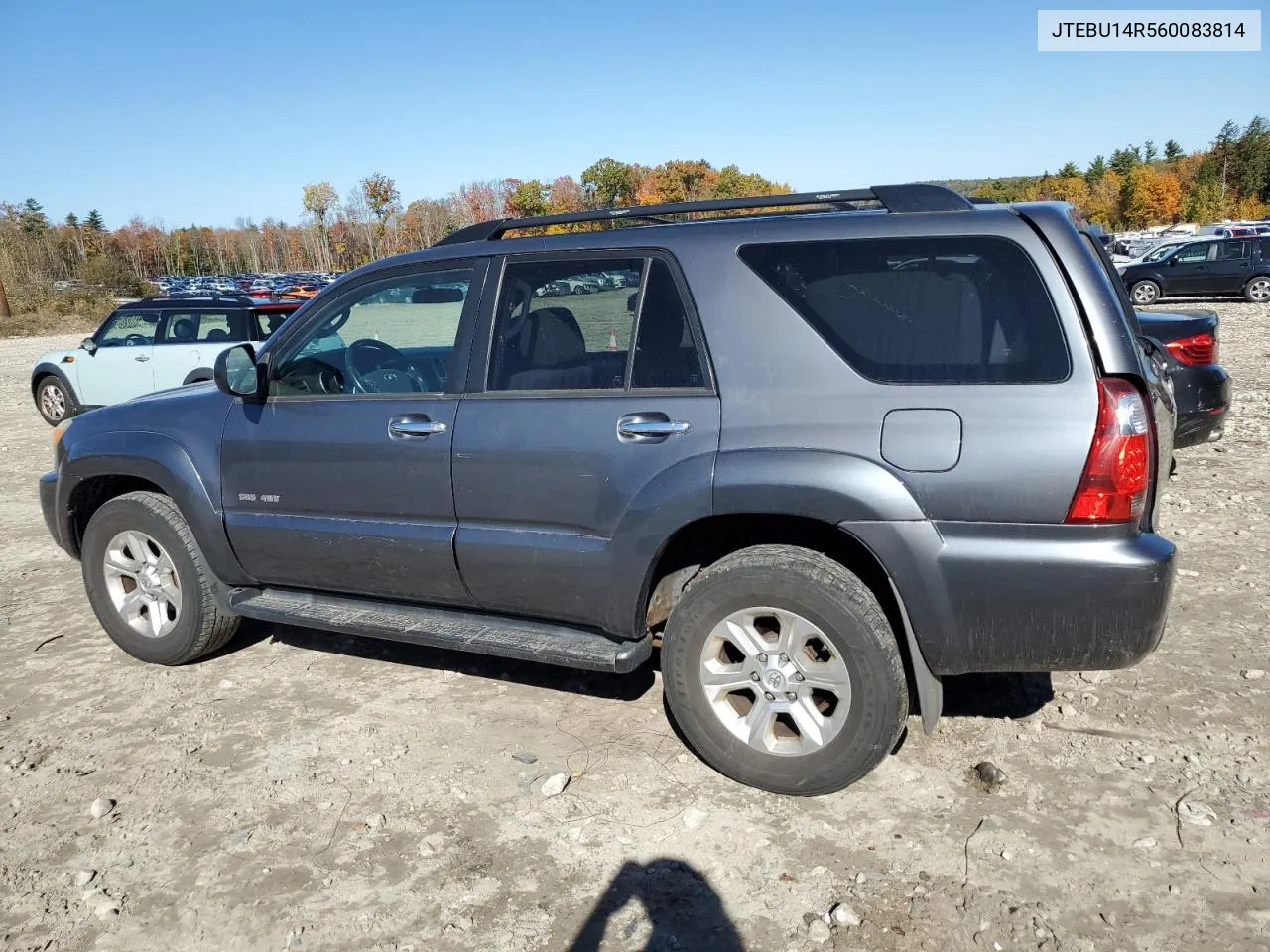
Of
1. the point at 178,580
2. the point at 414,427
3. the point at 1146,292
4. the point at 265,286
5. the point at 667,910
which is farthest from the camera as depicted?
the point at 265,286

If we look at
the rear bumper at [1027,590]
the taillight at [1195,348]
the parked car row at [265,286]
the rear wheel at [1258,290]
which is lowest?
the rear wheel at [1258,290]

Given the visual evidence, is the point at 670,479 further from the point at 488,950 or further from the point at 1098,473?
the point at 488,950

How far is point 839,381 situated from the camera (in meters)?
3.18

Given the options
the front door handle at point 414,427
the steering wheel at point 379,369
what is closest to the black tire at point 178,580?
the steering wheel at point 379,369

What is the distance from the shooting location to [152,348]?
1204 cm

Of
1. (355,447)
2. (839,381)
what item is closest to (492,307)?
(355,447)

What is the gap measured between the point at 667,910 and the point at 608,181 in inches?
3190

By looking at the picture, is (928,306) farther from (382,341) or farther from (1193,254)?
(1193,254)

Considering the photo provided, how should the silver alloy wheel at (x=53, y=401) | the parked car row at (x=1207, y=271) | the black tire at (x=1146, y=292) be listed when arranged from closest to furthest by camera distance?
the silver alloy wheel at (x=53, y=401)
the parked car row at (x=1207, y=271)
the black tire at (x=1146, y=292)

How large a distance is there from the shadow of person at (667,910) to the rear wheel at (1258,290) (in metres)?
24.2

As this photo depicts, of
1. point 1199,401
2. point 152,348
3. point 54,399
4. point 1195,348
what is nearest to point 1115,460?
point 1199,401

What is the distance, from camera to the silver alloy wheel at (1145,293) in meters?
22.7

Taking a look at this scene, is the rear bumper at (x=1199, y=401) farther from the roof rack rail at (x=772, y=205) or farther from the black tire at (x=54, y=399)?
the black tire at (x=54, y=399)

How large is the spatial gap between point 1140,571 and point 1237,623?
Result: 2.24 m
